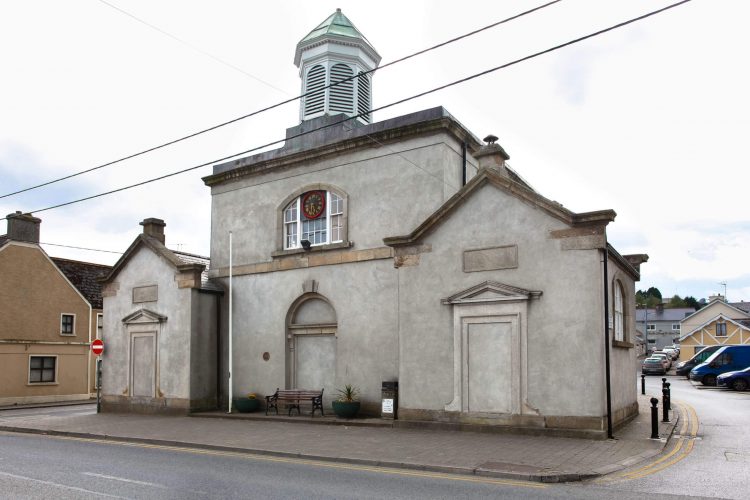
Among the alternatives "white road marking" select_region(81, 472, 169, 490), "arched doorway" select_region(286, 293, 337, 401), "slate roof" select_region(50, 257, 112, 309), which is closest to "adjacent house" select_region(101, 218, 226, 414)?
"arched doorway" select_region(286, 293, 337, 401)

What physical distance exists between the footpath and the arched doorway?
1965mm

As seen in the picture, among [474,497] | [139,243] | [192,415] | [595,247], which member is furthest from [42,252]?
[474,497]

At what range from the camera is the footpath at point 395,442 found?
11414mm

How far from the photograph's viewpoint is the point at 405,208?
19500mm

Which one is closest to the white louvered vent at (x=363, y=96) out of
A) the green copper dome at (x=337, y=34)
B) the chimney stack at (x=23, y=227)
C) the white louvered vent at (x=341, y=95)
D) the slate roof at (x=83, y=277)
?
the white louvered vent at (x=341, y=95)

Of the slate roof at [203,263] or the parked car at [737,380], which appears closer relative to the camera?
the slate roof at [203,263]

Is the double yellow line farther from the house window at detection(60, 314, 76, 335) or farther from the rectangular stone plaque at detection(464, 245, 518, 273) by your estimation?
the house window at detection(60, 314, 76, 335)

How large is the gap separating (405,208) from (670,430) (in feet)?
29.6

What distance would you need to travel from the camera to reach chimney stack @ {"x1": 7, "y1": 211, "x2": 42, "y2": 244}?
34.5 metres

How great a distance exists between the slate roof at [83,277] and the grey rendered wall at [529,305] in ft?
87.3

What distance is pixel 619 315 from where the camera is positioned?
18016 millimetres

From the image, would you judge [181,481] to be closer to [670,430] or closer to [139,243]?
[670,430]

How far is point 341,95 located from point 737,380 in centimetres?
2461

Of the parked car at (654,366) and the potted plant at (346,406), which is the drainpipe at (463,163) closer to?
the potted plant at (346,406)
